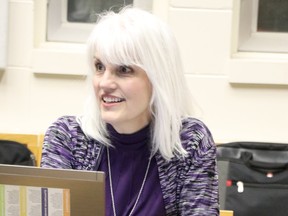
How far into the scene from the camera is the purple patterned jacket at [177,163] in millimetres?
1275

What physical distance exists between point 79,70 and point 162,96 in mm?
1029

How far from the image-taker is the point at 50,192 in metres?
0.80

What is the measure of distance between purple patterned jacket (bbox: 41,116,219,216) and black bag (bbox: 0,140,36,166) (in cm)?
80

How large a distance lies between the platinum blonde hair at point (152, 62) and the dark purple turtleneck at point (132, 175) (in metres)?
0.03

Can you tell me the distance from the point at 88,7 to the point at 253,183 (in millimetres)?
1095

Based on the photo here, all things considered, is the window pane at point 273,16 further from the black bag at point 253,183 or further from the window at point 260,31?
the black bag at point 253,183

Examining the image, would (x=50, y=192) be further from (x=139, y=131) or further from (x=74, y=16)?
(x=74, y=16)

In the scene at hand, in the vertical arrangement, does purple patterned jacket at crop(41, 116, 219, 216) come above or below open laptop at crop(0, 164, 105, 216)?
below

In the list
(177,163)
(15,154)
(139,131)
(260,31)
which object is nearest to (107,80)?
(139,131)

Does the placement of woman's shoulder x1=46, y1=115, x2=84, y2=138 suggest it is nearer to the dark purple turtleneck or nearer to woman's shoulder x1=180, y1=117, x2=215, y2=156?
the dark purple turtleneck

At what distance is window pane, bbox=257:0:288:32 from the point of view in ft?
7.60

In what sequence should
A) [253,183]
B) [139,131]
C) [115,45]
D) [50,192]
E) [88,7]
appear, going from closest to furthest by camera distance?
[50,192] → [115,45] → [139,131] → [253,183] → [88,7]

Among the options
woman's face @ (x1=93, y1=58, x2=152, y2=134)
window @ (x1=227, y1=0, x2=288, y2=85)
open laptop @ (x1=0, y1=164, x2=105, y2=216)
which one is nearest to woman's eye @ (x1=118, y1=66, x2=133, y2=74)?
woman's face @ (x1=93, y1=58, x2=152, y2=134)

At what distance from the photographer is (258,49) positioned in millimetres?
2336
